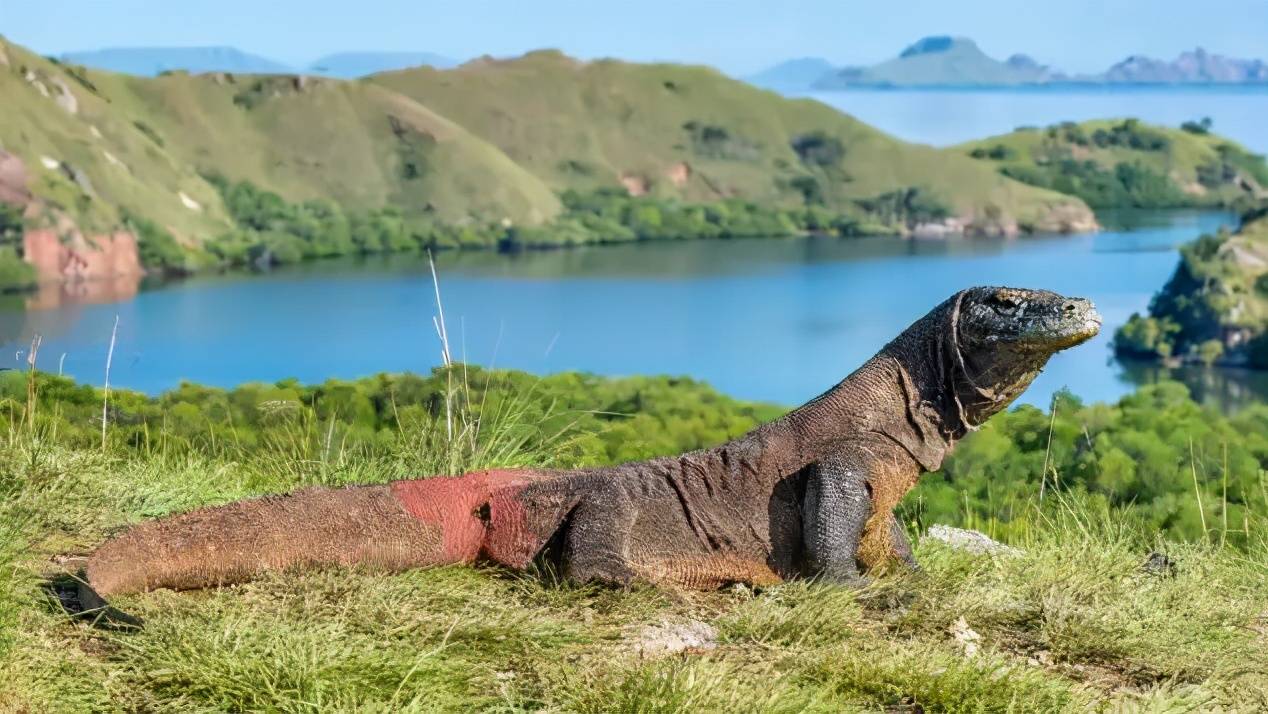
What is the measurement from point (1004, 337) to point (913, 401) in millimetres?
454

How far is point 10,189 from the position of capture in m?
84.1

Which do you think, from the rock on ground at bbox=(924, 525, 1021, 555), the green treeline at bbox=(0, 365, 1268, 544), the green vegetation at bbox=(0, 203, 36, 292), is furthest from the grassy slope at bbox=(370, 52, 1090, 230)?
the rock on ground at bbox=(924, 525, 1021, 555)

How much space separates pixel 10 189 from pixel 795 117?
81.5m

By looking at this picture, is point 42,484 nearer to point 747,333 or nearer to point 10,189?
point 747,333

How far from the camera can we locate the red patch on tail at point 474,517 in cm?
575

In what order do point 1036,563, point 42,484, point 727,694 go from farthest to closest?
point 42,484
point 1036,563
point 727,694

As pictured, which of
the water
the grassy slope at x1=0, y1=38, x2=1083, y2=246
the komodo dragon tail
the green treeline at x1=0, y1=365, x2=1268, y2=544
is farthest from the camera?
the grassy slope at x1=0, y1=38, x2=1083, y2=246

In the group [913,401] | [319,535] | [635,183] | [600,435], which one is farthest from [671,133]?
[319,535]

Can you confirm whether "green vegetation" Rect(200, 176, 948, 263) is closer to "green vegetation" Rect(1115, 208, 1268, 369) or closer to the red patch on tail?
"green vegetation" Rect(1115, 208, 1268, 369)

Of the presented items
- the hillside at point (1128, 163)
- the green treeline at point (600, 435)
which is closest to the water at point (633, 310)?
the green treeline at point (600, 435)

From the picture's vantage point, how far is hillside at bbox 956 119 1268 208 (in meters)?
147

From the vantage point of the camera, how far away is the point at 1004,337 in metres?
5.54

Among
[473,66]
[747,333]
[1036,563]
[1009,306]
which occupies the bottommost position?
[747,333]

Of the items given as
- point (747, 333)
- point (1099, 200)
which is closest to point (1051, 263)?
point (747, 333)
